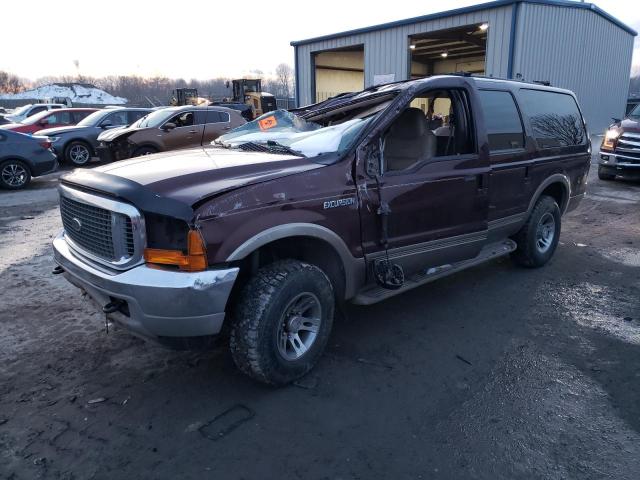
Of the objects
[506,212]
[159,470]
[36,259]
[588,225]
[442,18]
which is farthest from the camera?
[442,18]

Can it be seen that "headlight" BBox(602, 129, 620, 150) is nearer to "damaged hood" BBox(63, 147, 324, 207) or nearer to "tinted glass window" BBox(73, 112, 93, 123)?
"damaged hood" BBox(63, 147, 324, 207)

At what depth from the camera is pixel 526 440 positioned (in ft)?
8.75

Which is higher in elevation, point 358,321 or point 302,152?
point 302,152

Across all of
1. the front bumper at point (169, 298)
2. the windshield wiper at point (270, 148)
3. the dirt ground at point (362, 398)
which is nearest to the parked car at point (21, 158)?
the dirt ground at point (362, 398)

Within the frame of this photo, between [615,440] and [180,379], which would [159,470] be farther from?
[615,440]

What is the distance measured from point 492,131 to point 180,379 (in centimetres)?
342

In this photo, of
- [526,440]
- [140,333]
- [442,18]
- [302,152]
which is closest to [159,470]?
[140,333]

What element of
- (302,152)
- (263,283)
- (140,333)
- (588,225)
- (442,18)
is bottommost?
(588,225)

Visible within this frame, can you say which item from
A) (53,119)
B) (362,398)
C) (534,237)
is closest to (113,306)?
(362,398)

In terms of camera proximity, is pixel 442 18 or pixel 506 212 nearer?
pixel 506 212

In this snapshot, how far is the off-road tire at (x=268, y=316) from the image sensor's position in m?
2.89

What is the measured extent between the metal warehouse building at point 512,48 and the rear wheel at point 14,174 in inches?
478

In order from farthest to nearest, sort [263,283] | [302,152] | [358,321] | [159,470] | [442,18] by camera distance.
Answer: [442,18] < [358,321] < [302,152] < [263,283] < [159,470]

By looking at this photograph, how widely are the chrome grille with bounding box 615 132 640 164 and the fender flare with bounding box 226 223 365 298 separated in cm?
997
